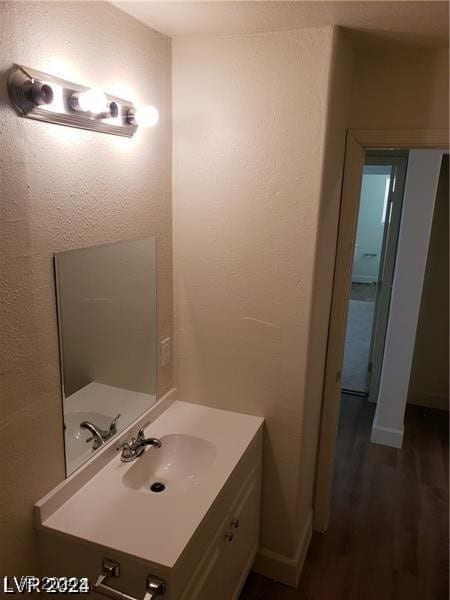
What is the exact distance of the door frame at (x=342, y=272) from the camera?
2020mm

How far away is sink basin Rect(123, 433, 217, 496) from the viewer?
186cm

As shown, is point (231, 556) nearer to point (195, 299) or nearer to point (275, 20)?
point (195, 299)

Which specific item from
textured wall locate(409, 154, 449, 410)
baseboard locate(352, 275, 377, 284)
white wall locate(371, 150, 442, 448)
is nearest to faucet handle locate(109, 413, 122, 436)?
white wall locate(371, 150, 442, 448)

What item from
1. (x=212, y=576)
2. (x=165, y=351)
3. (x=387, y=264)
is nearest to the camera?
(x=212, y=576)

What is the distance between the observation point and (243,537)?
2.03 metres

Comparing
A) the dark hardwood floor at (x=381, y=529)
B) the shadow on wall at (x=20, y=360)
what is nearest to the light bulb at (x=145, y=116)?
the shadow on wall at (x=20, y=360)

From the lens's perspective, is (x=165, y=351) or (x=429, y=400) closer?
(x=165, y=351)

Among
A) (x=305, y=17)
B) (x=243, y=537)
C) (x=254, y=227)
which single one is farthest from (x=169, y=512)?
(x=305, y=17)

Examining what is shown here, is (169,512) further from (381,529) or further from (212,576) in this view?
(381,529)

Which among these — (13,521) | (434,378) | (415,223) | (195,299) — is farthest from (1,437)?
(434,378)

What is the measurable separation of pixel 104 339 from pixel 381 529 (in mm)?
1951

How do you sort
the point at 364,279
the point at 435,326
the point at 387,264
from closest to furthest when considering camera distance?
the point at 387,264
the point at 435,326
the point at 364,279

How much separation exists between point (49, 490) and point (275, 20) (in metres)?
1.79

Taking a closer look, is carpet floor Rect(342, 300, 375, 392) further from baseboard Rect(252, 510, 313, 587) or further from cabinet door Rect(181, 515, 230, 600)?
cabinet door Rect(181, 515, 230, 600)
